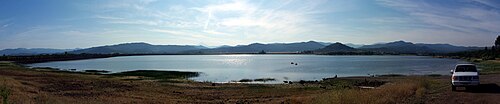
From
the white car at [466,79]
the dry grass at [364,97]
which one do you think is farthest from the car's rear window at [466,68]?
the dry grass at [364,97]

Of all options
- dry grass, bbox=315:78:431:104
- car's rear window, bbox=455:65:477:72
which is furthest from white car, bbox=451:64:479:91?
dry grass, bbox=315:78:431:104

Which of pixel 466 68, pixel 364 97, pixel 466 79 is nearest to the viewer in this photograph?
pixel 364 97

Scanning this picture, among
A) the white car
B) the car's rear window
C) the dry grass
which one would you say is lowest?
the dry grass

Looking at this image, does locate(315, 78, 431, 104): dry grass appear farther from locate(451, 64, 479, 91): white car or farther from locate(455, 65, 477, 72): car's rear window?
locate(455, 65, 477, 72): car's rear window

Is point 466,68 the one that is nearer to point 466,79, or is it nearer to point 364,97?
point 466,79

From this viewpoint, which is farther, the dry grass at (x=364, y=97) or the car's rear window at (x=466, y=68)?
the car's rear window at (x=466, y=68)

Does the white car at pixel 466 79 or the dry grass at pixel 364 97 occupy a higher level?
the white car at pixel 466 79

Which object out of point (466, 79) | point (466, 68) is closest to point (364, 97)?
point (466, 79)

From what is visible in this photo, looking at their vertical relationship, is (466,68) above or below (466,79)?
above

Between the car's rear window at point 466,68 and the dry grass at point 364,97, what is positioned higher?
the car's rear window at point 466,68

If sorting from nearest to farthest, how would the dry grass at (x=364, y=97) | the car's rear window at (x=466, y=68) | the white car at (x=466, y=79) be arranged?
1. the dry grass at (x=364, y=97)
2. the white car at (x=466, y=79)
3. the car's rear window at (x=466, y=68)

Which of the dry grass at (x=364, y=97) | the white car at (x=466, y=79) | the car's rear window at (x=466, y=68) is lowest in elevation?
the dry grass at (x=364, y=97)

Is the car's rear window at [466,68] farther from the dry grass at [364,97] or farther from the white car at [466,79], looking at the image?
the dry grass at [364,97]

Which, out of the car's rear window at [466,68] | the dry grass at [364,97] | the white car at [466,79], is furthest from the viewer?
the car's rear window at [466,68]
